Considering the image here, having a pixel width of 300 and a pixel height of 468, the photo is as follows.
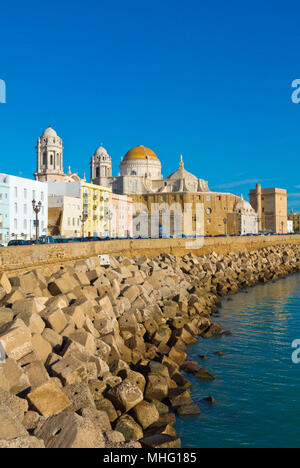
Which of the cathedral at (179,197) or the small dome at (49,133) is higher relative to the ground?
the small dome at (49,133)

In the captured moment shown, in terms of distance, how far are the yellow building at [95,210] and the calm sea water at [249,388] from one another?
3729 centimetres

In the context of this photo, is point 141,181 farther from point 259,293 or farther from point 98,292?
point 98,292

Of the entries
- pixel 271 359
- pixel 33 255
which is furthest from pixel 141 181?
pixel 271 359

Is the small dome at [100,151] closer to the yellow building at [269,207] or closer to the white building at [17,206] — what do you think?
the yellow building at [269,207]

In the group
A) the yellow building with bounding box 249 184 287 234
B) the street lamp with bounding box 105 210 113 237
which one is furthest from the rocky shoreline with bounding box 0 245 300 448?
the yellow building with bounding box 249 184 287 234

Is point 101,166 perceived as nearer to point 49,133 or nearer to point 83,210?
point 49,133

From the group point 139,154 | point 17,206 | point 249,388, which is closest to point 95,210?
point 17,206

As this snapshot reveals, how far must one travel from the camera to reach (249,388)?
1230 centimetres

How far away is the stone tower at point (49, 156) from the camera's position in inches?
2724

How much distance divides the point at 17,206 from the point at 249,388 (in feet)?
110

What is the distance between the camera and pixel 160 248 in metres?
35.3

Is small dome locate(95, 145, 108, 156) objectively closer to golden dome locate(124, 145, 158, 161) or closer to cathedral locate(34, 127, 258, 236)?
cathedral locate(34, 127, 258, 236)

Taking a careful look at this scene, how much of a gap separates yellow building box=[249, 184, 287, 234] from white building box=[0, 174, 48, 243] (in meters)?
69.3

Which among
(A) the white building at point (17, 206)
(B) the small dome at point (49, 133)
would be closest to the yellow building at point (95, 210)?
(A) the white building at point (17, 206)
